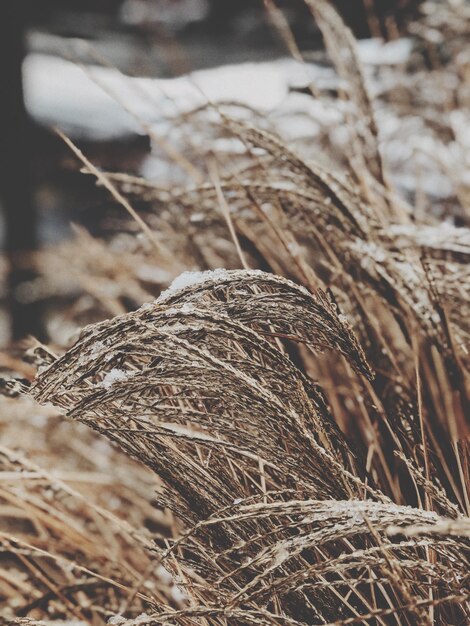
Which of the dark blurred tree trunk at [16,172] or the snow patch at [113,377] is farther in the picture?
the dark blurred tree trunk at [16,172]

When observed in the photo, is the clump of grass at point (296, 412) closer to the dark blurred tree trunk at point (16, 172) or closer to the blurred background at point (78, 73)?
the blurred background at point (78, 73)

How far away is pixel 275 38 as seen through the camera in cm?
361

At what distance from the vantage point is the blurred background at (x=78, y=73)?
107 inches

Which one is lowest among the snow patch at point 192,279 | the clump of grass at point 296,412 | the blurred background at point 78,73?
the clump of grass at point 296,412

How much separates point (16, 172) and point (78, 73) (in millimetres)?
977

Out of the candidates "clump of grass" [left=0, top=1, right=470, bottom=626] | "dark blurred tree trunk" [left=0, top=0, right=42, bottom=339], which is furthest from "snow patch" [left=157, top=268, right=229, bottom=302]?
"dark blurred tree trunk" [left=0, top=0, right=42, bottom=339]

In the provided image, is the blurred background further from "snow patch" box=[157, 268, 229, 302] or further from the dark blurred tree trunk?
"snow patch" box=[157, 268, 229, 302]

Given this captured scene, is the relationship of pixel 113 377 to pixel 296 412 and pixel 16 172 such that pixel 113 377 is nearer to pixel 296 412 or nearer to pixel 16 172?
pixel 296 412

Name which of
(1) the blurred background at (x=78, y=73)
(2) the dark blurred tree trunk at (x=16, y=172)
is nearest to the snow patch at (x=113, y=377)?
(1) the blurred background at (x=78, y=73)

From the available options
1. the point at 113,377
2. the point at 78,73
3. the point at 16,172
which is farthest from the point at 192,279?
the point at 78,73

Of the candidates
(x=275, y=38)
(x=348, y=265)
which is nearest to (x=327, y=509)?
(x=348, y=265)

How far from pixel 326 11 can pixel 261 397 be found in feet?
2.64

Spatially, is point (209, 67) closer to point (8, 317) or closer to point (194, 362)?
point (8, 317)

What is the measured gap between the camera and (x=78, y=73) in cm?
354
